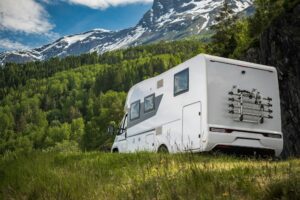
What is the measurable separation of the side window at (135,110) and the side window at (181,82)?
9.02 feet

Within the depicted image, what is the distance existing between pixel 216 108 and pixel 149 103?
3.62 meters

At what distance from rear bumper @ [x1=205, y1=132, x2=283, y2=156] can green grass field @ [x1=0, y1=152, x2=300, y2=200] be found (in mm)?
2735

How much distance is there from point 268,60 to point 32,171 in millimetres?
16668

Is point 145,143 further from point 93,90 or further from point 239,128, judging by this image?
point 93,90

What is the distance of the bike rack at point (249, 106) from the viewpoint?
47.1 ft

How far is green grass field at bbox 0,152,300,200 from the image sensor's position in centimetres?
559

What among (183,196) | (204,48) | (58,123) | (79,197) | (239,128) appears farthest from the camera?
(58,123)

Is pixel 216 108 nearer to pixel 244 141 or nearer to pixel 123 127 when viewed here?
pixel 244 141

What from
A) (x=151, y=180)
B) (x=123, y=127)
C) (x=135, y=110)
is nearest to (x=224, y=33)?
(x=123, y=127)

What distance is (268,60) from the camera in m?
23.7

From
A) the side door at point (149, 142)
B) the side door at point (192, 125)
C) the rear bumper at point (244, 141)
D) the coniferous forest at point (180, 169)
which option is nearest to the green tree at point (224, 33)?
the coniferous forest at point (180, 169)

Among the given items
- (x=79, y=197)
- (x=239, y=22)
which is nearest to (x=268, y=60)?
(x=79, y=197)

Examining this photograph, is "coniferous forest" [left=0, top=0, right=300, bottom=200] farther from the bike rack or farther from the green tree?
the bike rack

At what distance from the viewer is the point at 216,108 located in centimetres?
1402
